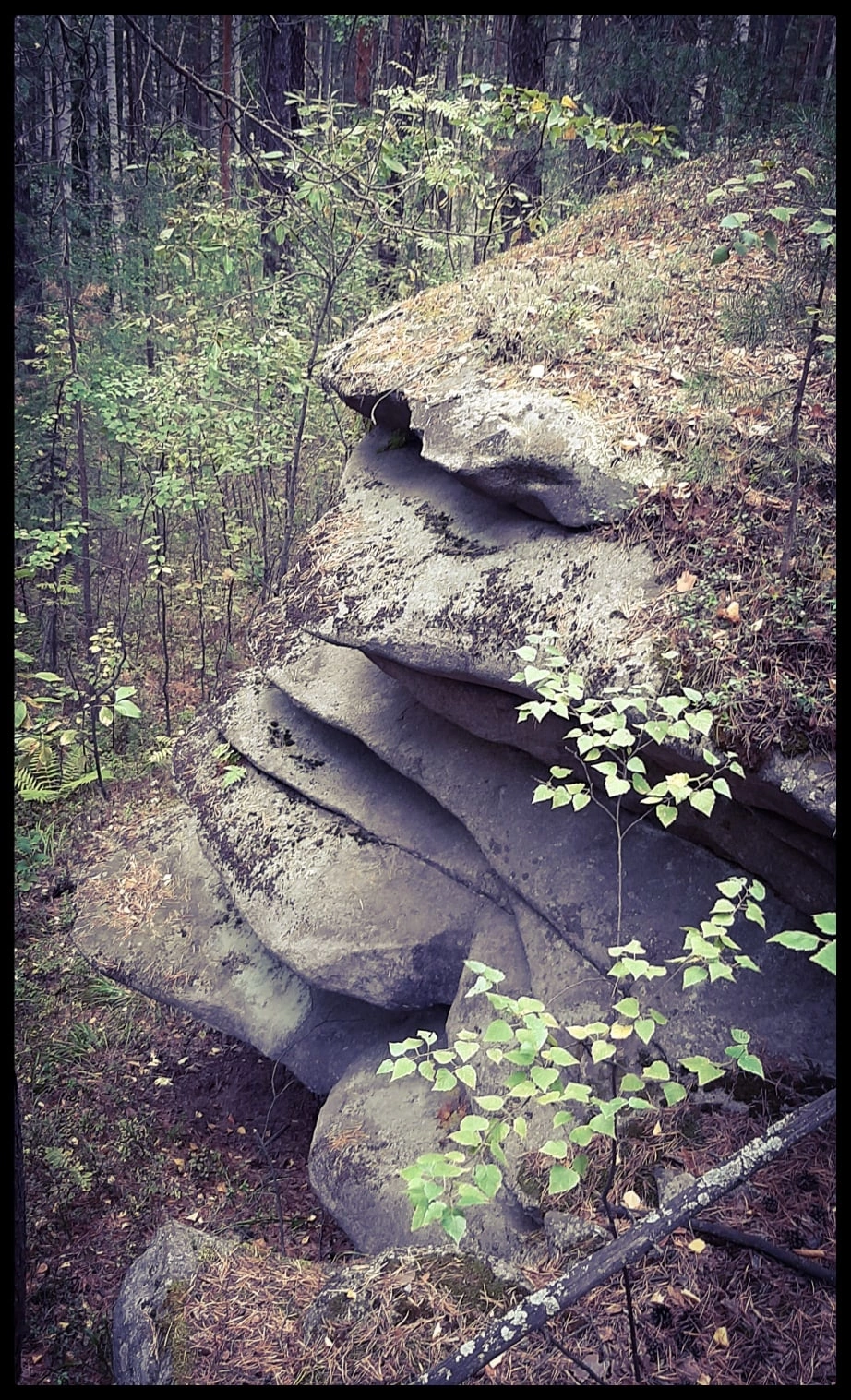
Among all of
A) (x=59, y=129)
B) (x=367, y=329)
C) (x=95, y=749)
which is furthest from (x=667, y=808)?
(x=59, y=129)

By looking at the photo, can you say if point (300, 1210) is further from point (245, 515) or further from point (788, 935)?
point (245, 515)

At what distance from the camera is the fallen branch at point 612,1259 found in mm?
2482

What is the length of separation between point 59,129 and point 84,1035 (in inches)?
486

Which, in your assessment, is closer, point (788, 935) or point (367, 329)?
point (788, 935)

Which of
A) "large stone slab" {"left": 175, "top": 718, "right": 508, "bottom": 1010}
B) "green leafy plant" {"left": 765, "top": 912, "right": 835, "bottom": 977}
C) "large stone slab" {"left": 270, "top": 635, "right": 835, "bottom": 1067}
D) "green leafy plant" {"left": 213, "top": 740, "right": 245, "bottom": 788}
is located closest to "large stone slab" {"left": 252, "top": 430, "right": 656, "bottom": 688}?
"large stone slab" {"left": 270, "top": 635, "right": 835, "bottom": 1067}

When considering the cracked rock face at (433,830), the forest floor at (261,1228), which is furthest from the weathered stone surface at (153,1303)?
the cracked rock face at (433,830)

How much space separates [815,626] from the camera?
4.11 metres

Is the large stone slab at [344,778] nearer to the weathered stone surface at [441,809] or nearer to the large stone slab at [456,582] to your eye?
the weathered stone surface at [441,809]

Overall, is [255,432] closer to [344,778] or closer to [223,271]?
[223,271]

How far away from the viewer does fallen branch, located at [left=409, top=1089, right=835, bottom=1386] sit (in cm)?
248

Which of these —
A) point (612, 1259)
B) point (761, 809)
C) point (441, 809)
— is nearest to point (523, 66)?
point (441, 809)

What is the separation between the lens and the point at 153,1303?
175 inches

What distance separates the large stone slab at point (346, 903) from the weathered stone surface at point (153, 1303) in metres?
1.57

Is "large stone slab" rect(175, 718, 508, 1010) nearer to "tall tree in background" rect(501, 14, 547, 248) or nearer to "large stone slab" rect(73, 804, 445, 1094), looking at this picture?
"large stone slab" rect(73, 804, 445, 1094)
